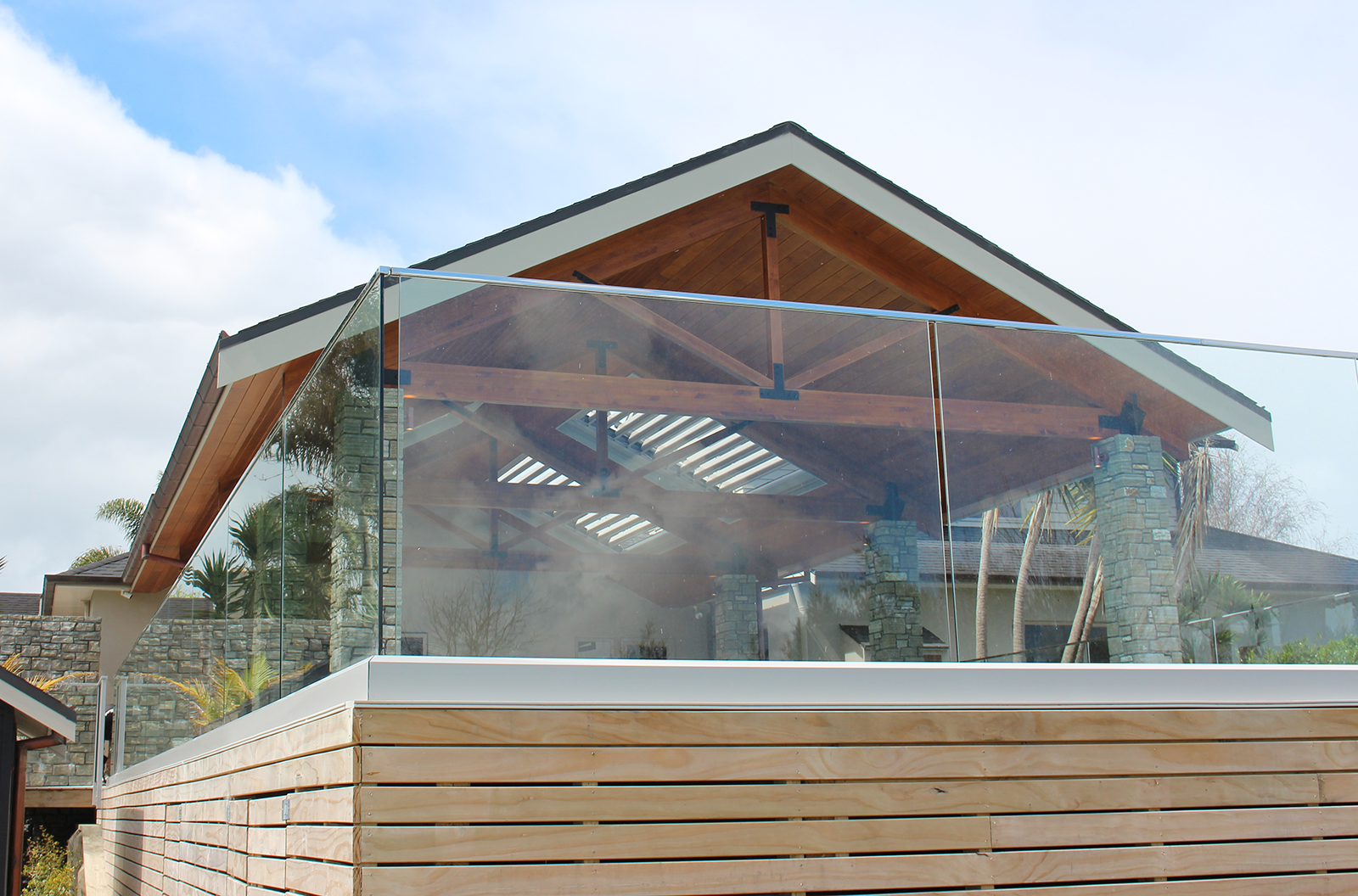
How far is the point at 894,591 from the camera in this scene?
4078 mm

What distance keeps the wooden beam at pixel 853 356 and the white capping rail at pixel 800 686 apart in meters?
1.00

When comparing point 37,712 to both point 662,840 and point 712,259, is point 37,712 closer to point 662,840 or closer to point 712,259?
point 712,259

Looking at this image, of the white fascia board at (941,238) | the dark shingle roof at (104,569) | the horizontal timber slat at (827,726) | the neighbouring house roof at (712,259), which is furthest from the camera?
the dark shingle roof at (104,569)

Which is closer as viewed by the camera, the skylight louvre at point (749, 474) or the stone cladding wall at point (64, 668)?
the skylight louvre at point (749, 474)

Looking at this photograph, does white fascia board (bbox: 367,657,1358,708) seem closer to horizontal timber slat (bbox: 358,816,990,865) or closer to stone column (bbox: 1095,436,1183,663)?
stone column (bbox: 1095,436,1183,663)

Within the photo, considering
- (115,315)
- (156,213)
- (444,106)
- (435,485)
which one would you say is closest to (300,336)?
(435,485)

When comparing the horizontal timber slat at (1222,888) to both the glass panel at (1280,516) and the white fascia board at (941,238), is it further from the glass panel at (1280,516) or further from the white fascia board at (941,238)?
the white fascia board at (941,238)

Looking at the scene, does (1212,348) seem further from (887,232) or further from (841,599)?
(887,232)

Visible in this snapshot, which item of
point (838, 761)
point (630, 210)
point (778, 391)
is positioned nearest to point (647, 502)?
point (778, 391)

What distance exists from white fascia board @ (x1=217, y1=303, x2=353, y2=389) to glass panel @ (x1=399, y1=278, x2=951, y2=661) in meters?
3.40

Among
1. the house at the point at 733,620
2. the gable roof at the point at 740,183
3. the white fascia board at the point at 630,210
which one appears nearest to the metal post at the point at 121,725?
the gable roof at the point at 740,183

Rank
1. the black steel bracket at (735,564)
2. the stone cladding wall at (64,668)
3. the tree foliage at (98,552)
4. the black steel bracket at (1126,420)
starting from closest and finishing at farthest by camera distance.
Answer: the black steel bracket at (735,564) < the black steel bracket at (1126,420) < the stone cladding wall at (64,668) < the tree foliage at (98,552)

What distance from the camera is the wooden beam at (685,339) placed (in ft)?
12.8

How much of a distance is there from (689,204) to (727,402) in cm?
470
